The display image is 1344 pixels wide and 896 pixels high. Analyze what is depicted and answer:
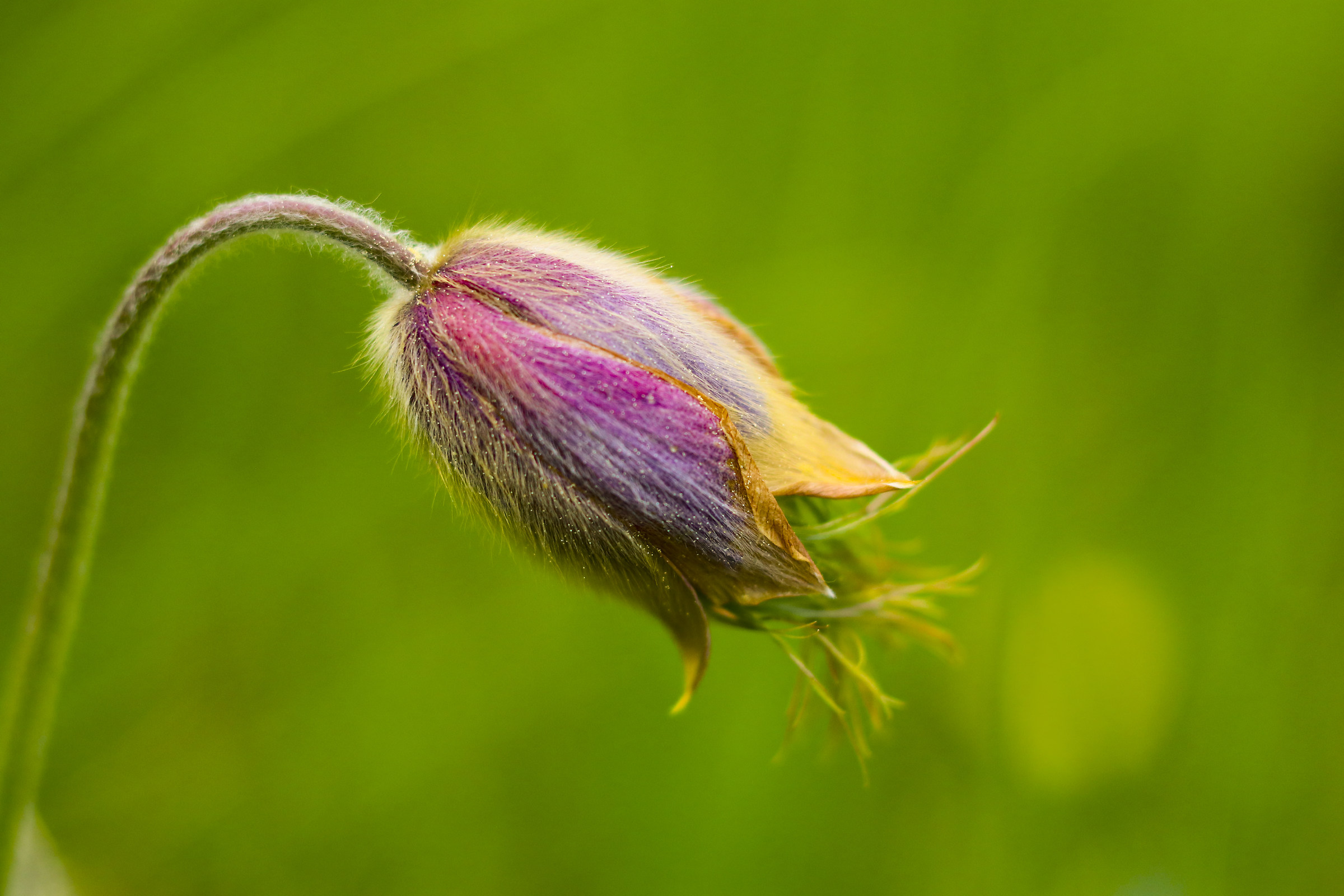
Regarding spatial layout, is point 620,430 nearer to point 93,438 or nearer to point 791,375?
point 93,438

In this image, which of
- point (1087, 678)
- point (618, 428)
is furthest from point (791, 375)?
point (618, 428)

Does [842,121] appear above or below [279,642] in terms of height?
above

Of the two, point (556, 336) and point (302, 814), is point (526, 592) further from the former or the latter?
point (556, 336)

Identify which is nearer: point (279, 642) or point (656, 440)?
point (656, 440)

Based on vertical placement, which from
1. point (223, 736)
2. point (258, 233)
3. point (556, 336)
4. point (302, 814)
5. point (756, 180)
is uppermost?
point (756, 180)

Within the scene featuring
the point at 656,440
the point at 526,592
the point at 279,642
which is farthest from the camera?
the point at 526,592

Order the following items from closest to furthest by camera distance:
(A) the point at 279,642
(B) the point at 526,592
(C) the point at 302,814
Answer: (C) the point at 302,814
(A) the point at 279,642
(B) the point at 526,592

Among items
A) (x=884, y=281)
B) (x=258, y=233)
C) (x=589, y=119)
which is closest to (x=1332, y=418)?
(x=884, y=281)
